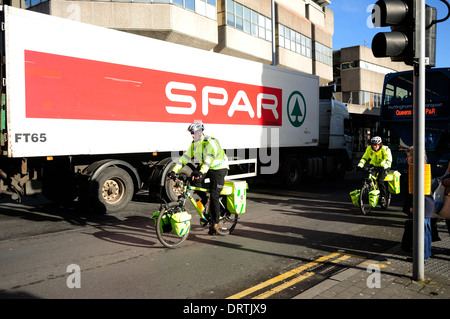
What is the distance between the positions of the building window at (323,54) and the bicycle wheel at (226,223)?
111 ft

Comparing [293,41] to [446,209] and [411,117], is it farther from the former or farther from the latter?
[446,209]

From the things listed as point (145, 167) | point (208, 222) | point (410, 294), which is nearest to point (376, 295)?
point (410, 294)

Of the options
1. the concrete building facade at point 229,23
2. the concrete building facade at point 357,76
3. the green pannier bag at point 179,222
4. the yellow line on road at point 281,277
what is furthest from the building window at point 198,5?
the concrete building facade at point 357,76

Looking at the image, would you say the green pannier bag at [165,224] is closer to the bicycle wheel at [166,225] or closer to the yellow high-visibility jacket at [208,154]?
the bicycle wheel at [166,225]

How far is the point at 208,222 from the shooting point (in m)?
6.77

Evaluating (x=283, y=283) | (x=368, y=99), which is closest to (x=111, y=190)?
(x=283, y=283)

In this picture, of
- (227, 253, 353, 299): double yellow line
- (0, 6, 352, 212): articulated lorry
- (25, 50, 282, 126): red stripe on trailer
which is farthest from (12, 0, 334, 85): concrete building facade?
(227, 253, 353, 299): double yellow line

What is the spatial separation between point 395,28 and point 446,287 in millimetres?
2831

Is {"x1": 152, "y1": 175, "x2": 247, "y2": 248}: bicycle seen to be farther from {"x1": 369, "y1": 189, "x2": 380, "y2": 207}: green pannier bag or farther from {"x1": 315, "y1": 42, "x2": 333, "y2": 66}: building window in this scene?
{"x1": 315, "y1": 42, "x2": 333, "y2": 66}: building window

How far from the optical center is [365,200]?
8906 mm

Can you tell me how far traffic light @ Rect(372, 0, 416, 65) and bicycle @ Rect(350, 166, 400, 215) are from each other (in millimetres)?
5064

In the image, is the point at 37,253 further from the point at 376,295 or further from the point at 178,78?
the point at 178,78

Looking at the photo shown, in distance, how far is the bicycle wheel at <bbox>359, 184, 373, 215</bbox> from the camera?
8836 millimetres

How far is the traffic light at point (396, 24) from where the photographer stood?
4160 mm
